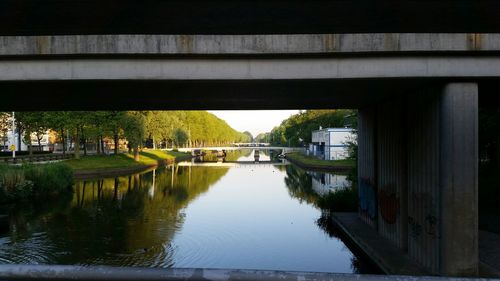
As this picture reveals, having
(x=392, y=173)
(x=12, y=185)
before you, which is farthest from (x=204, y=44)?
(x=12, y=185)

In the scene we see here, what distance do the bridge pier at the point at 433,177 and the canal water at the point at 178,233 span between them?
8.08 ft

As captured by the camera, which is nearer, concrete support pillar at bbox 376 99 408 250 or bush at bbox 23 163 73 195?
concrete support pillar at bbox 376 99 408 250

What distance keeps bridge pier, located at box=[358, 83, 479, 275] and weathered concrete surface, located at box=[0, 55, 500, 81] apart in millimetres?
549

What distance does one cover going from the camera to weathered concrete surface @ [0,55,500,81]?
9500 millimetres

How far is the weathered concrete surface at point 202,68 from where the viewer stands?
374 inches

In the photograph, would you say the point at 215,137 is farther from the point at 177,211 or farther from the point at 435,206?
the point at 435,206

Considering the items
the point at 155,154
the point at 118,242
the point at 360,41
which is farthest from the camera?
the point at 155,154

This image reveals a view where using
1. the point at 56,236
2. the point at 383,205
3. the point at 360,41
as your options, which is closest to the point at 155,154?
the point at 56,236

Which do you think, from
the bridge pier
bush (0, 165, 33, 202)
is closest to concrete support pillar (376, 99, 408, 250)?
the bridge pier

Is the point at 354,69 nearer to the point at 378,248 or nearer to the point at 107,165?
the point at 378,248

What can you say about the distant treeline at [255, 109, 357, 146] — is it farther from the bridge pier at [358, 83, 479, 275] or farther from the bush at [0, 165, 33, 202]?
the bridge pier at [358, 83, 479, 275]

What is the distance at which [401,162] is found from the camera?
13.4 m

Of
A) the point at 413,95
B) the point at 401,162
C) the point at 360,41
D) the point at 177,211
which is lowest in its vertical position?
the point at 177,211
